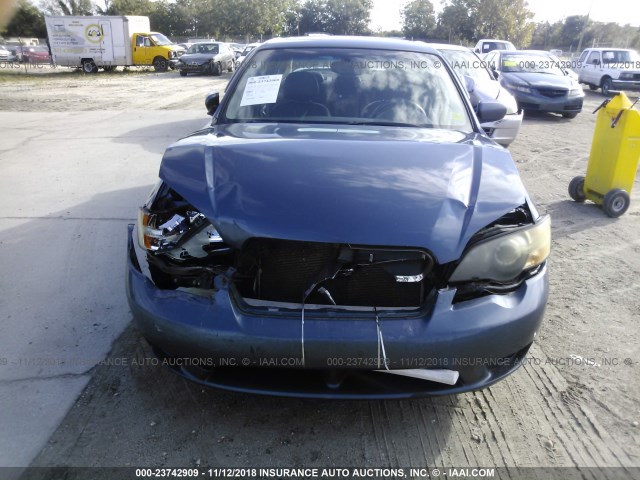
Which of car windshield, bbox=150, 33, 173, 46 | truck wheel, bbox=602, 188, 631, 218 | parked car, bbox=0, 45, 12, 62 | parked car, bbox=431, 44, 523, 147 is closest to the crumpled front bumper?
truck wheel, bbox=602, 188, 631, 218

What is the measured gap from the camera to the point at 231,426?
2.33 meters

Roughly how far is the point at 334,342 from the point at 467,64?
8406 mm

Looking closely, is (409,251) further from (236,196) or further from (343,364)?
(236,196)

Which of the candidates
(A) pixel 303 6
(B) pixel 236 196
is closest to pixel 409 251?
(B) pixel 236 196

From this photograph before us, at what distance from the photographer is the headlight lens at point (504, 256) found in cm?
212

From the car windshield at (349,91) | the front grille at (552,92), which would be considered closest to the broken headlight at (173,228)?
the car windshield at (349,91)

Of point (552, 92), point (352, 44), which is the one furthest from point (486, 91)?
point (352, 44)

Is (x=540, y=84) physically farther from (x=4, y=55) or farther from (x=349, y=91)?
(x=4, y=55)

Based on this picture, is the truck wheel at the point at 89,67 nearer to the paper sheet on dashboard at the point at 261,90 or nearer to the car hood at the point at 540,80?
the car hood at the point at 540,80

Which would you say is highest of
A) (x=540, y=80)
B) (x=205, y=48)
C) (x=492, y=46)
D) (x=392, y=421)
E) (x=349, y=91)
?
(x=492, y=46)

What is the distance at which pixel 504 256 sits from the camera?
218 cm

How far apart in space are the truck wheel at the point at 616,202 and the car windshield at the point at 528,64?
334 inches

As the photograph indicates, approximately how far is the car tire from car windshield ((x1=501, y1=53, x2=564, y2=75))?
8.00 m

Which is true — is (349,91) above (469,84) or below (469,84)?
above
